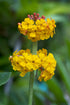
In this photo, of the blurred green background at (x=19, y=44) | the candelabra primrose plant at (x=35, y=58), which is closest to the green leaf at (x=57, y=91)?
the blurred green background at (x=19, y=44)

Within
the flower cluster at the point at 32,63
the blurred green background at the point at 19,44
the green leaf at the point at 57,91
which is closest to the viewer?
the flower cluster at the point at 32,63

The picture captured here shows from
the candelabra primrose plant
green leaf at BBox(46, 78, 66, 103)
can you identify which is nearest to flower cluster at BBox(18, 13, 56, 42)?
the candelabra primrose plant

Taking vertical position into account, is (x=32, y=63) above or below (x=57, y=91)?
above

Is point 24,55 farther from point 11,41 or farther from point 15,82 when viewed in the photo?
point 11,41

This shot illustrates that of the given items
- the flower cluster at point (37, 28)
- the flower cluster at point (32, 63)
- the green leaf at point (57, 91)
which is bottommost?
the green leaf at point (57, 91)

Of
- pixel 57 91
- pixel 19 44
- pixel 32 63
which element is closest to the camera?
pixel 32 63

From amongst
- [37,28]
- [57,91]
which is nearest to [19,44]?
[57,91]

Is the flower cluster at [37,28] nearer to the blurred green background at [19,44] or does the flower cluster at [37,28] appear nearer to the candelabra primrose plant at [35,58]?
the candelabra primrose plant at [35,58]

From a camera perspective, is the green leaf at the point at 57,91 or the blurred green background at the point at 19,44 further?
the blurred green background at the point at 19,44

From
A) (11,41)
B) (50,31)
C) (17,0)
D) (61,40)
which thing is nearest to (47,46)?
(61,40)

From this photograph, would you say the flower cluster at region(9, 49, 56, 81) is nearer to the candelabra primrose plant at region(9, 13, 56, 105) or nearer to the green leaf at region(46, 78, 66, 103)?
the candelabra primrose plant at region(9, 13, 56, 105)

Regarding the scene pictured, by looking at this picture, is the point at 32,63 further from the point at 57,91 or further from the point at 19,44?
the point at 19,44
